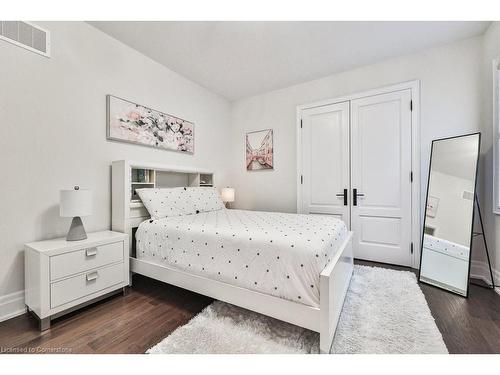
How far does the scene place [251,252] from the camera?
1.59 metres

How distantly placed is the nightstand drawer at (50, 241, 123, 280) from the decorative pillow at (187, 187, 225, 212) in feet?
3.33

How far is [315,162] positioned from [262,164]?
36.7 inches

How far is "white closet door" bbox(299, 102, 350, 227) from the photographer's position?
3207 mm

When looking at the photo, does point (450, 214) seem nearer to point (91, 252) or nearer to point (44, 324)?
point (91, 252)

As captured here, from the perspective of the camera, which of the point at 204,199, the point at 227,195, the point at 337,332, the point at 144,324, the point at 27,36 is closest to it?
the point at 337,332

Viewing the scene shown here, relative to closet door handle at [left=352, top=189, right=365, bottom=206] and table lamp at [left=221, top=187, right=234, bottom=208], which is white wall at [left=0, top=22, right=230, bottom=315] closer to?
table lamp at [left=221, top=187, right=234, bottom=208]

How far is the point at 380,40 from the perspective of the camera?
2510mm

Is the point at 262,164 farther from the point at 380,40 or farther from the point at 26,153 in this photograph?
the point at 26,153

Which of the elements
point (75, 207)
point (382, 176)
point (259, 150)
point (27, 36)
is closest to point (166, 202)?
point (75, 207)

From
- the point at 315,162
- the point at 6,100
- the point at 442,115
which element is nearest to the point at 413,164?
the point at 442,115

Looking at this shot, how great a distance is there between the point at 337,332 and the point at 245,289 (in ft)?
2.25

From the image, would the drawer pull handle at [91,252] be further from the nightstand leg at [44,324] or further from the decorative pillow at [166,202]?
the decorative pillow at [166,202]

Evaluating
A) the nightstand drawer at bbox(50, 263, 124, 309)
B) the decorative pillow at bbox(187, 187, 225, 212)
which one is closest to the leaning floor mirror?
the decorative pillow at bbox(187, 187, 225, 212)

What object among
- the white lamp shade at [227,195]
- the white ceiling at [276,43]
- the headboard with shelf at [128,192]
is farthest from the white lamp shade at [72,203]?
the white lamp shade at [227,195]
